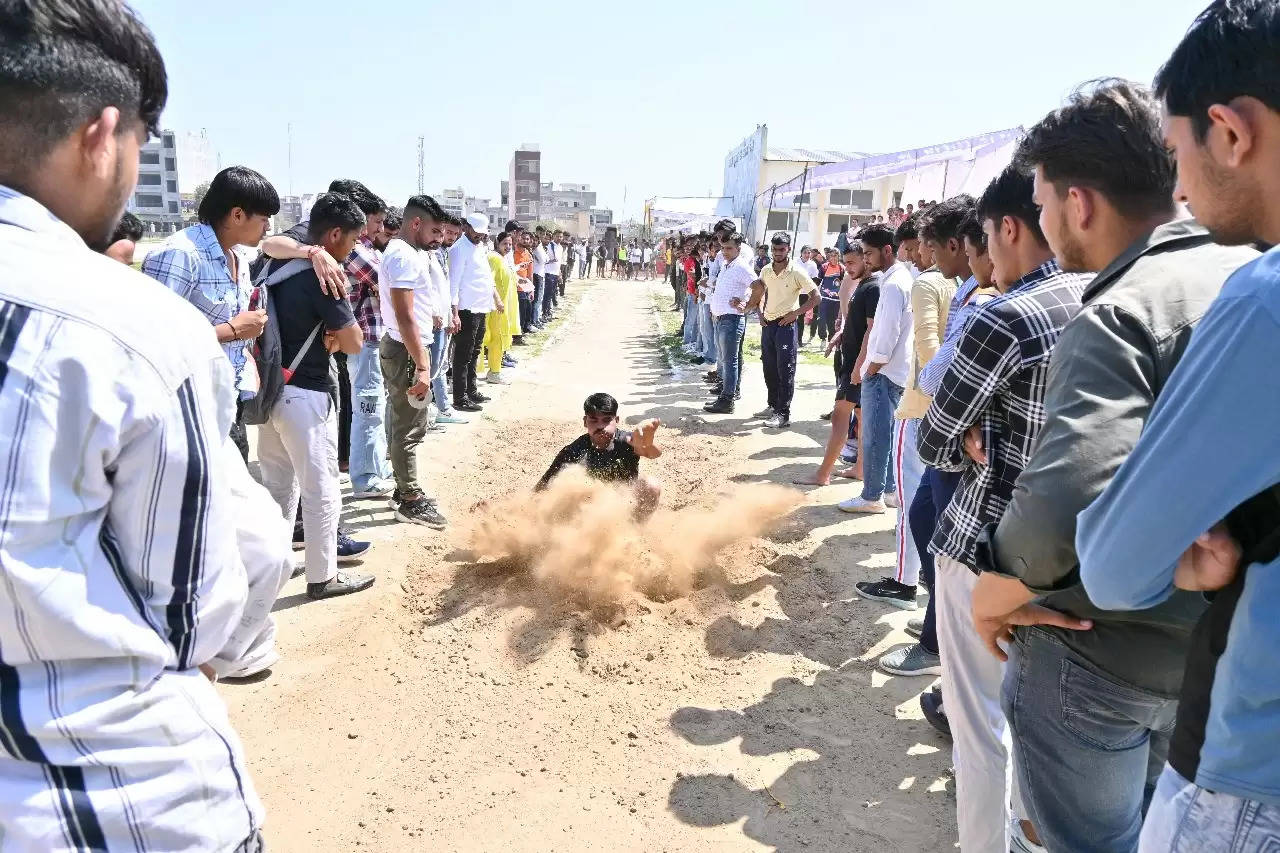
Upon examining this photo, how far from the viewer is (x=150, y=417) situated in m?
1.07

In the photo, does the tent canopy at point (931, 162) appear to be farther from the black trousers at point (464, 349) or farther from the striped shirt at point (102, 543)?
the striped shirt at point (102, 543)

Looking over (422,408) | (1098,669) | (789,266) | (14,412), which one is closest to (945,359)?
(1098,669)

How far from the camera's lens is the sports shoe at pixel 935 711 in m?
Answer: 3.48

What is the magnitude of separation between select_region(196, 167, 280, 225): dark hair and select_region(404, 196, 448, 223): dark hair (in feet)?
8.74

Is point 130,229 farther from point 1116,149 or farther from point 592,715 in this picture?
point 1116,149

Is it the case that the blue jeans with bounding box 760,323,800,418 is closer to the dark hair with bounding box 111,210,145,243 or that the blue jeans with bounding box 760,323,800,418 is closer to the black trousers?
the black trousers

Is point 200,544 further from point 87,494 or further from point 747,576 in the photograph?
A: point 747,576

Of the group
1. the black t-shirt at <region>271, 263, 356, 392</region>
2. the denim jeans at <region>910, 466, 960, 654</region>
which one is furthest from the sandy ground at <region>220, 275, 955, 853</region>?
the black t-shirt at <region>271, 263, 356, 392</region>

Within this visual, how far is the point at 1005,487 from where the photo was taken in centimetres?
218

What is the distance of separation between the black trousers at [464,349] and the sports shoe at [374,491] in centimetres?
315

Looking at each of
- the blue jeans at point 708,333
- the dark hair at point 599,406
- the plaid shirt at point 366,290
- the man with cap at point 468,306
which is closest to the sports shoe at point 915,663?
the dark hair at point 599,406

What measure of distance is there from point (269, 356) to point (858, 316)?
4.52 meters

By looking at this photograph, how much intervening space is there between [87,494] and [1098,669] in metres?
1.88

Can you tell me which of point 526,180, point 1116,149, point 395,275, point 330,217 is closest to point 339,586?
point 330,217
